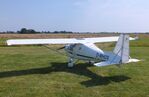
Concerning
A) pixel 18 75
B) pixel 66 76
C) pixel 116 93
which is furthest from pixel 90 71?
pixel 116 93

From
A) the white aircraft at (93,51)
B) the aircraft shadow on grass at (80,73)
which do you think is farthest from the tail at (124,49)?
the aircraft shadow on grass at (80,73)

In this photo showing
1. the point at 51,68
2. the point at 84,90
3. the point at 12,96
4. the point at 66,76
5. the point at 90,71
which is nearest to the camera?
the point at 12,96

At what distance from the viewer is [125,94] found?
9.91 m

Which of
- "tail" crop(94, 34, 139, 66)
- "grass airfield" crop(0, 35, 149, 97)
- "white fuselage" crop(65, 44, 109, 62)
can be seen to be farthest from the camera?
"white fuselage" crop(65, 44, 109, 62)

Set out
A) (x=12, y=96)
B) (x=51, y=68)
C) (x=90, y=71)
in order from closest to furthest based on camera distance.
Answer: (x=12, y=96), (x=90, y=71), (x=51, y=68)

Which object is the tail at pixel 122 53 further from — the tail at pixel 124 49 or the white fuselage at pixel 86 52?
the white fuselage at pixel 86 52

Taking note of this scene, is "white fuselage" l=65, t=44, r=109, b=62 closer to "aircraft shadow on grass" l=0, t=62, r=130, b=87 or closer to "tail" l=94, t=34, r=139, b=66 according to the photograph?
"aircraft shadow on grass" l=0, t=62, r=130, b=87

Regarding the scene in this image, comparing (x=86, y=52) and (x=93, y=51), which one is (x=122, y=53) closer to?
(x=93, y=51)

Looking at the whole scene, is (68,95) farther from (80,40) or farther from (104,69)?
(80,40)

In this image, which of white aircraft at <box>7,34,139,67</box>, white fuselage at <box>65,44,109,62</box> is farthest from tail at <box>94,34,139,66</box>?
white fuselage at <box>65,44,109,62</box>

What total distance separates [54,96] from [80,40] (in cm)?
726

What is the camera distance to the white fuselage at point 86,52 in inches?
562

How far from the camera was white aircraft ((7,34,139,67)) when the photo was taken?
12.2 metres

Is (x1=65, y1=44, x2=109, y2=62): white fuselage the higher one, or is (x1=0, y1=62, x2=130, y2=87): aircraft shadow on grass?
(x1=65, y1=44, x2=109, y2=62): white fuselage
